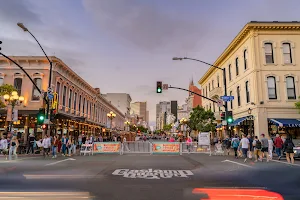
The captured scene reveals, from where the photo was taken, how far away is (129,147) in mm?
26500

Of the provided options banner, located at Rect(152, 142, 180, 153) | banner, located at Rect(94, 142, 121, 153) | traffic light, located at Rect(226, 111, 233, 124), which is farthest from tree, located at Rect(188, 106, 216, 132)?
banner, located at Rect(94, 142, 121, 153)

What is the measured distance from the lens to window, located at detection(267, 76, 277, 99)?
28125 millimetres

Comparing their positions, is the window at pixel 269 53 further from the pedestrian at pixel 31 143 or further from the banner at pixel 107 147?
the pedestrian at pixel 31 143

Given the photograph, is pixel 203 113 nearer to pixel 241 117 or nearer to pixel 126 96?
pixel 241 117

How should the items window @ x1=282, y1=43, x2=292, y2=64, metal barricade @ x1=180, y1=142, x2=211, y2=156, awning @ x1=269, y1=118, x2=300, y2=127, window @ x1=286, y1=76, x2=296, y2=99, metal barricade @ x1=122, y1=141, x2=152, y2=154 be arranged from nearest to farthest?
awning @ x1=269, y1=118, x2=300, y2=127
metal barricade @ x1=180, y1=142, x2=211, y2=156
metal barricade @ x1=122, y1=141, x2=152, y2=154
window @ x1=286, y1=76, x2=296, y2=99
window @ x1=282, y1=43, x2=292, y2=64

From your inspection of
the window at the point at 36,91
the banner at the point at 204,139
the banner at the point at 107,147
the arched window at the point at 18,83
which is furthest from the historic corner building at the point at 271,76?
the arched window at the point at 18,83

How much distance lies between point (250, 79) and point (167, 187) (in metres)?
24.6

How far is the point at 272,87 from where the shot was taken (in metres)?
28.3

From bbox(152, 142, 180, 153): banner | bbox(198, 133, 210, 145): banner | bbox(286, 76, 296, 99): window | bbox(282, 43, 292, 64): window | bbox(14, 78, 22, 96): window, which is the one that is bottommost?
bbox(152, 142, 180, 153): banner

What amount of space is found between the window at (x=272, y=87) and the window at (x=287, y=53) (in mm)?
2691

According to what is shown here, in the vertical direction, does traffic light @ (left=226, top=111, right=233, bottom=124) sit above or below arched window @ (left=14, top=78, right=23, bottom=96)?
below

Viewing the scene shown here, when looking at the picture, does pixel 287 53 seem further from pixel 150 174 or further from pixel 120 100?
pixel 120 100

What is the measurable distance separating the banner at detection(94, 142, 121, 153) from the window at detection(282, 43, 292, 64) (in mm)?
21614

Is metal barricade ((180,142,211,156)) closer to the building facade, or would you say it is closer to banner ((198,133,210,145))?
banner ((198,133,210,145))
